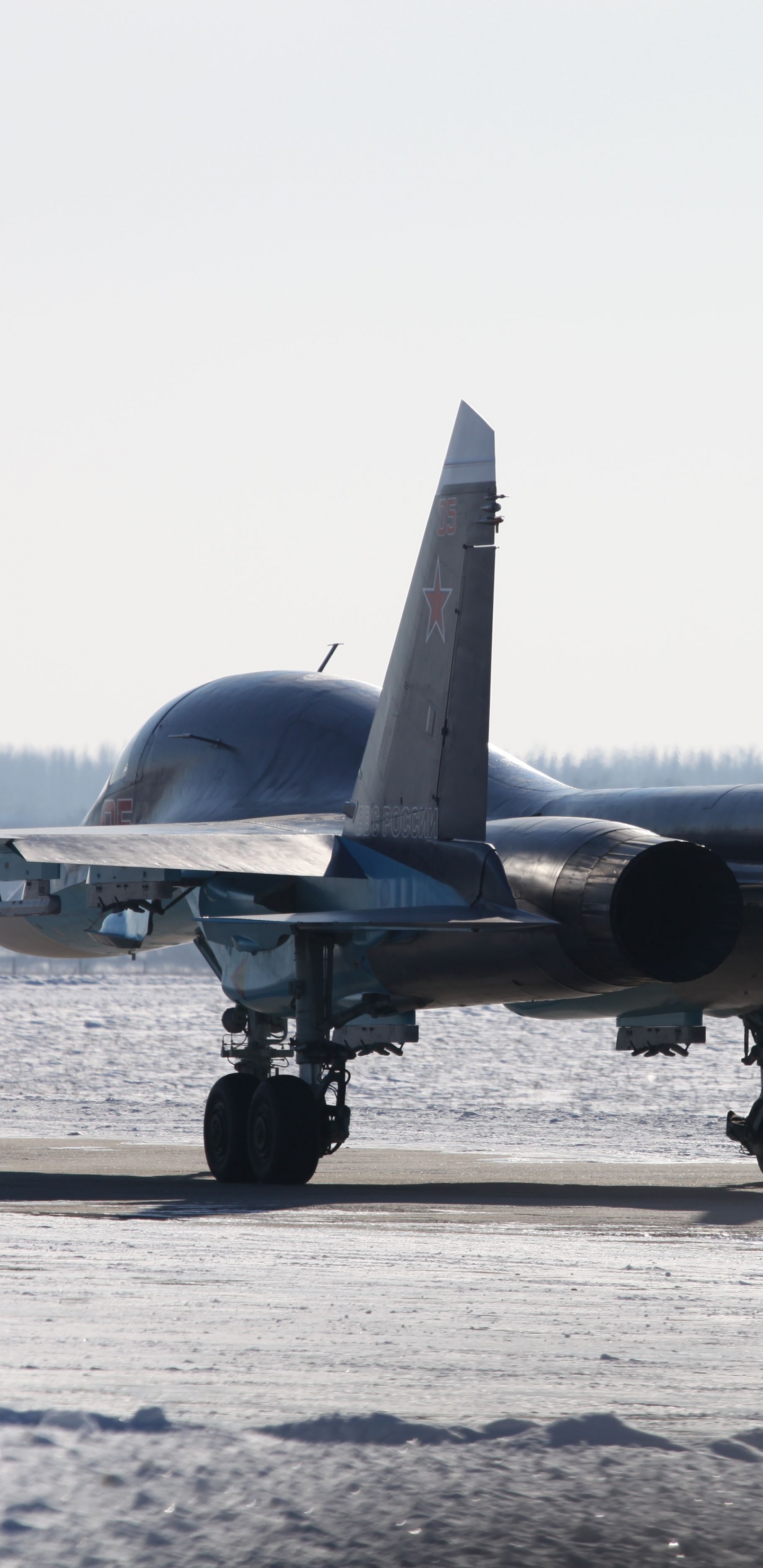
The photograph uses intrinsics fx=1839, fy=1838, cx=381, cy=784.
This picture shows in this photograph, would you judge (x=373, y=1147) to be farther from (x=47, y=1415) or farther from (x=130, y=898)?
(x=47, y=1415)

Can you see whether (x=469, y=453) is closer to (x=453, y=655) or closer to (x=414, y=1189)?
(x=453, y=655)

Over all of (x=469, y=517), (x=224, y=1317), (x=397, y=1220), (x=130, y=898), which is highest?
(x=469, y=517)

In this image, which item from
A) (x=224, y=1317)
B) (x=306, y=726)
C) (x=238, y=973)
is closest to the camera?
(x=224, y=1317)

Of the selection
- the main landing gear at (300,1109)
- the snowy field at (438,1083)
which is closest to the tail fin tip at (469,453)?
the main landing gear at (300,1109)

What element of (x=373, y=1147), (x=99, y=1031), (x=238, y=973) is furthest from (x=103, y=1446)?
(x=99, y=1031)

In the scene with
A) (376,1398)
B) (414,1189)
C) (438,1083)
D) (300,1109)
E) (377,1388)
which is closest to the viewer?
(376,1398)

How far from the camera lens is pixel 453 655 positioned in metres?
16.6

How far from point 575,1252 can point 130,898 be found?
769cm

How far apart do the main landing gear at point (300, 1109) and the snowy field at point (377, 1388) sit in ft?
11.2

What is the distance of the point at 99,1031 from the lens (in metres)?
58.6

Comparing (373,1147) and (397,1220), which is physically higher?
(397,1220)

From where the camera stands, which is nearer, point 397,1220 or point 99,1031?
point 397,1220

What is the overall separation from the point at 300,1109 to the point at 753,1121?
212 inches

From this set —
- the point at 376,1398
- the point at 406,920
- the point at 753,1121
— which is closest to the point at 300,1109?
the point at 406,920
